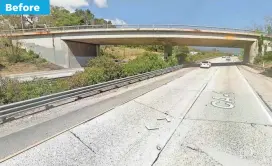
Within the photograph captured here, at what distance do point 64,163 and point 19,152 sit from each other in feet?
4.06

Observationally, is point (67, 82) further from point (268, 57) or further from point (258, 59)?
point (258, 59)

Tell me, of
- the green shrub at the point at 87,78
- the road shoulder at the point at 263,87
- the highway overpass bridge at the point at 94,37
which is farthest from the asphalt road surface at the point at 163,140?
the highway overpass bridge at the point at 94,37

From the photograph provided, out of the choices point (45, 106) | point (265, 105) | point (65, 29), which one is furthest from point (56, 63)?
point (265, 105)

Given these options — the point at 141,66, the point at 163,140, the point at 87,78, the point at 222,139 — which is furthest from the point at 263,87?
the point at 163,140

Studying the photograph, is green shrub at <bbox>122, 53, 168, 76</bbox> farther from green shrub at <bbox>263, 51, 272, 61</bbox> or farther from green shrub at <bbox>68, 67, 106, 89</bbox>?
green shrub at <bbox>263, 51, 272, 61</bbox>

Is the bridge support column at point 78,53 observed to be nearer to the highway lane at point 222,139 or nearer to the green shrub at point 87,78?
the green shrub at point 87,78

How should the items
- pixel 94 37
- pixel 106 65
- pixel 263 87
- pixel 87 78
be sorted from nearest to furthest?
pixel 87 78 → pixel 106 65 → pixel 263 87 → pixel 94 37

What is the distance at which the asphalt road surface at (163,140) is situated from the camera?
16.5 ft

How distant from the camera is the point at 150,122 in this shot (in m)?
7.72

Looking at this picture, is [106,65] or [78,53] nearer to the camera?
[106,65]

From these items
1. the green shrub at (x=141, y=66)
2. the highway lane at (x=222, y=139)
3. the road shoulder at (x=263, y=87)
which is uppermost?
the green shrub at (x=141, y=66)

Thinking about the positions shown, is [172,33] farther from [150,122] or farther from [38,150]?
[38,150]

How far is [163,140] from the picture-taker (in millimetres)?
6113

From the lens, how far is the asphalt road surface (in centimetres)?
504
